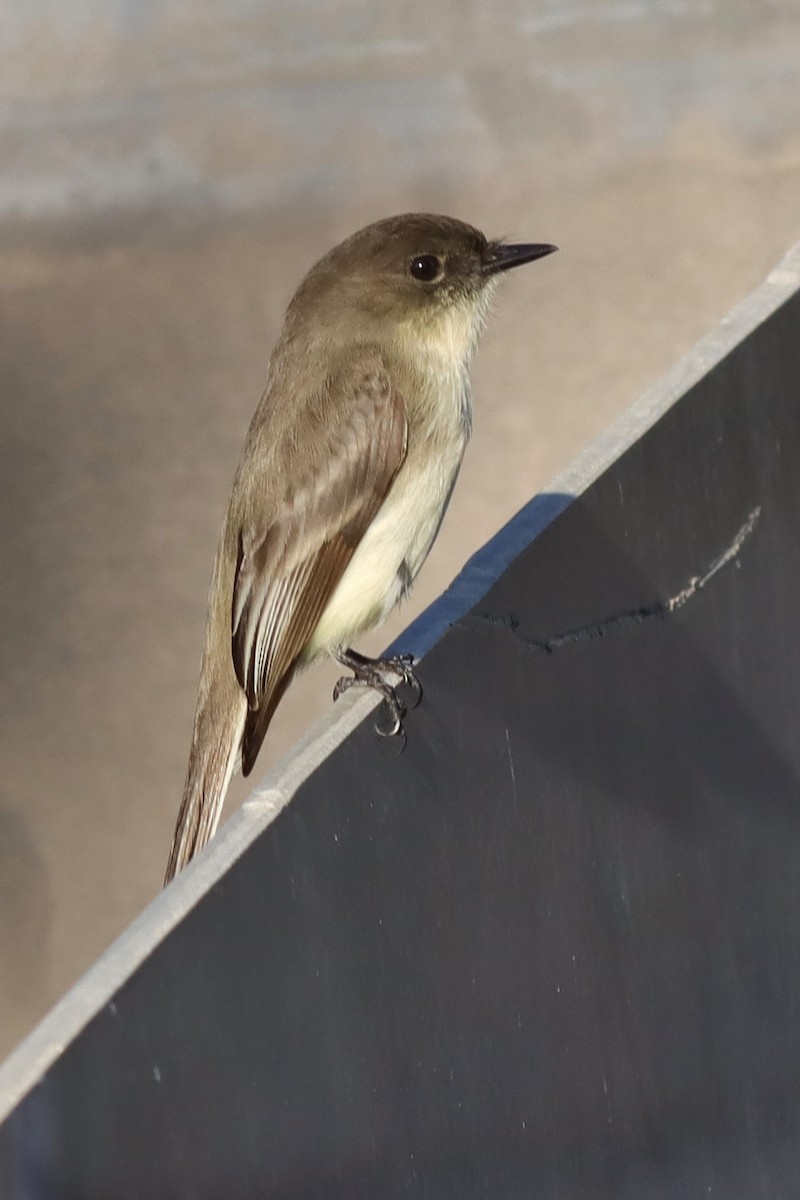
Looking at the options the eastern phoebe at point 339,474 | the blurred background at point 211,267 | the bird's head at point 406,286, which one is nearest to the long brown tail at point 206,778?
the eastern phoebe at point 339,474

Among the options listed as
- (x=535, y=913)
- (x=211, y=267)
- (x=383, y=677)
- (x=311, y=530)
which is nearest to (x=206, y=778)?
(x=311, y=530)

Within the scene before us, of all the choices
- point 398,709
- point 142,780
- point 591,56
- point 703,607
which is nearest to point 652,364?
point 591,56

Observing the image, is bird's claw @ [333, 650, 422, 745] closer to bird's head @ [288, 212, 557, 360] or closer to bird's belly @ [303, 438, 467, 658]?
bird's belly @ [303, 438, 467, 658]

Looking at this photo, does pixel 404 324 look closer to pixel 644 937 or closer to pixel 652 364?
pixel 644 937

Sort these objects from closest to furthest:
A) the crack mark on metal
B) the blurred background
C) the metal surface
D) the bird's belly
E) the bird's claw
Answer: the metal surface → the bird's claw → the crack mark on metal → the bird's belly → the blurred background

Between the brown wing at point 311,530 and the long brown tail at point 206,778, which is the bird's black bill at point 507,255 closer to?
the brown wing at point 311,530

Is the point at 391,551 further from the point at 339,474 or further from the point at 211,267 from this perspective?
the point at 211,267

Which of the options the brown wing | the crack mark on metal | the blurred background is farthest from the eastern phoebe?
the blurred background
